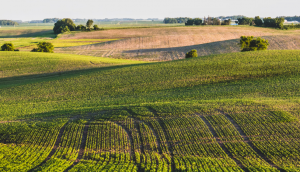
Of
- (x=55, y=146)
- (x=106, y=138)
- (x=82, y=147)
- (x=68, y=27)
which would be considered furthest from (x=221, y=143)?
(x=68, y=27)

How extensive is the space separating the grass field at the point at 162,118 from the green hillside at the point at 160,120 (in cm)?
9

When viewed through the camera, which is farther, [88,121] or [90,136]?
[88,121]

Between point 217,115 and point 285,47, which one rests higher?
point 285,47

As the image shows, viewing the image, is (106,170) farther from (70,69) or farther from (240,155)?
(70,69)

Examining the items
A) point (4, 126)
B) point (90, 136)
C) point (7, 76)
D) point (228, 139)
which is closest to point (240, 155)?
point (228, 139)

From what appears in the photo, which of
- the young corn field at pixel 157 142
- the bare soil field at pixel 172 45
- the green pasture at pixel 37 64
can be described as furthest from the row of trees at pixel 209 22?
the young corn field at pixel 157 142

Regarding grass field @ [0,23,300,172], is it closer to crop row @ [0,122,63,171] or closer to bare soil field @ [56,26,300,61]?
crop row @ [0,122,63,171]

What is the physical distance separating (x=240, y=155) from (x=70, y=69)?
44.5 meters

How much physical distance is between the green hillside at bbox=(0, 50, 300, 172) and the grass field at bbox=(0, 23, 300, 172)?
89mm

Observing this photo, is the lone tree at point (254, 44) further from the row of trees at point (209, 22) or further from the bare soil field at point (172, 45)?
the row of trees at point (209, 22)

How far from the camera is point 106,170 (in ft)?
54.9

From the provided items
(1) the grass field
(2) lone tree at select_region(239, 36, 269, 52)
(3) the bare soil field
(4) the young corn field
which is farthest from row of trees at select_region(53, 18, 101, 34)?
(4) the young corn field

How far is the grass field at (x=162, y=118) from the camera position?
1825 centimetres

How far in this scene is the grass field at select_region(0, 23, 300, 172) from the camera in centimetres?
1825
